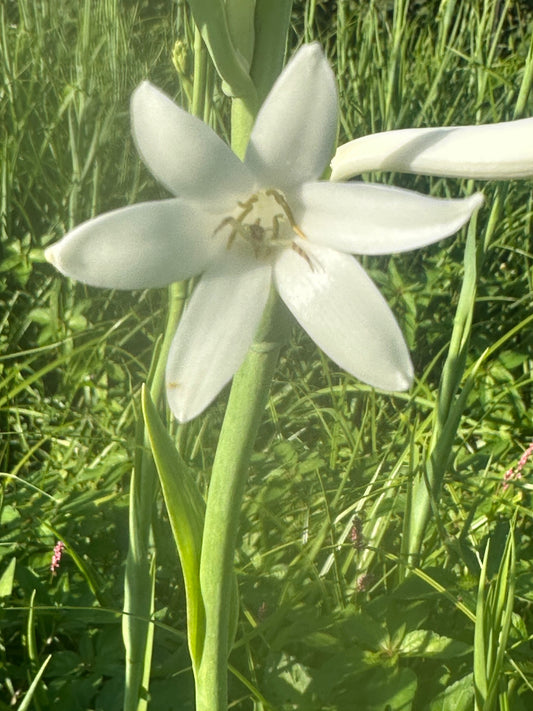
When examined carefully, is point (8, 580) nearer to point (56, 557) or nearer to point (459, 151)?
point (56, 557)

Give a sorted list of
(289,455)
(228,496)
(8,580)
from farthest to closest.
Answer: (289,455) < (8,580) < (228,496)

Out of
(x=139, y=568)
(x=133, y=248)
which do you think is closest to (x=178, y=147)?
(x=133, y=248)

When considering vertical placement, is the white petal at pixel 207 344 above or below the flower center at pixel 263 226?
below

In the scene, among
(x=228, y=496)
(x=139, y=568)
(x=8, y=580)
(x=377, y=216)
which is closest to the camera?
(x=377, y=216)

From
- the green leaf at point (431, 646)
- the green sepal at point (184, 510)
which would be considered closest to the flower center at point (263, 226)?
the green sepal at point (184, 510)

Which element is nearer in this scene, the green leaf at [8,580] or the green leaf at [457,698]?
the green leaf at [457,698]

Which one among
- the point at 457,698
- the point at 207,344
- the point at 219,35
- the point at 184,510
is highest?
the point at 219,35

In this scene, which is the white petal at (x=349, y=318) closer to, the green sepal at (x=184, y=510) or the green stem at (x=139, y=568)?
the green sepal at (x=184, y=510)
